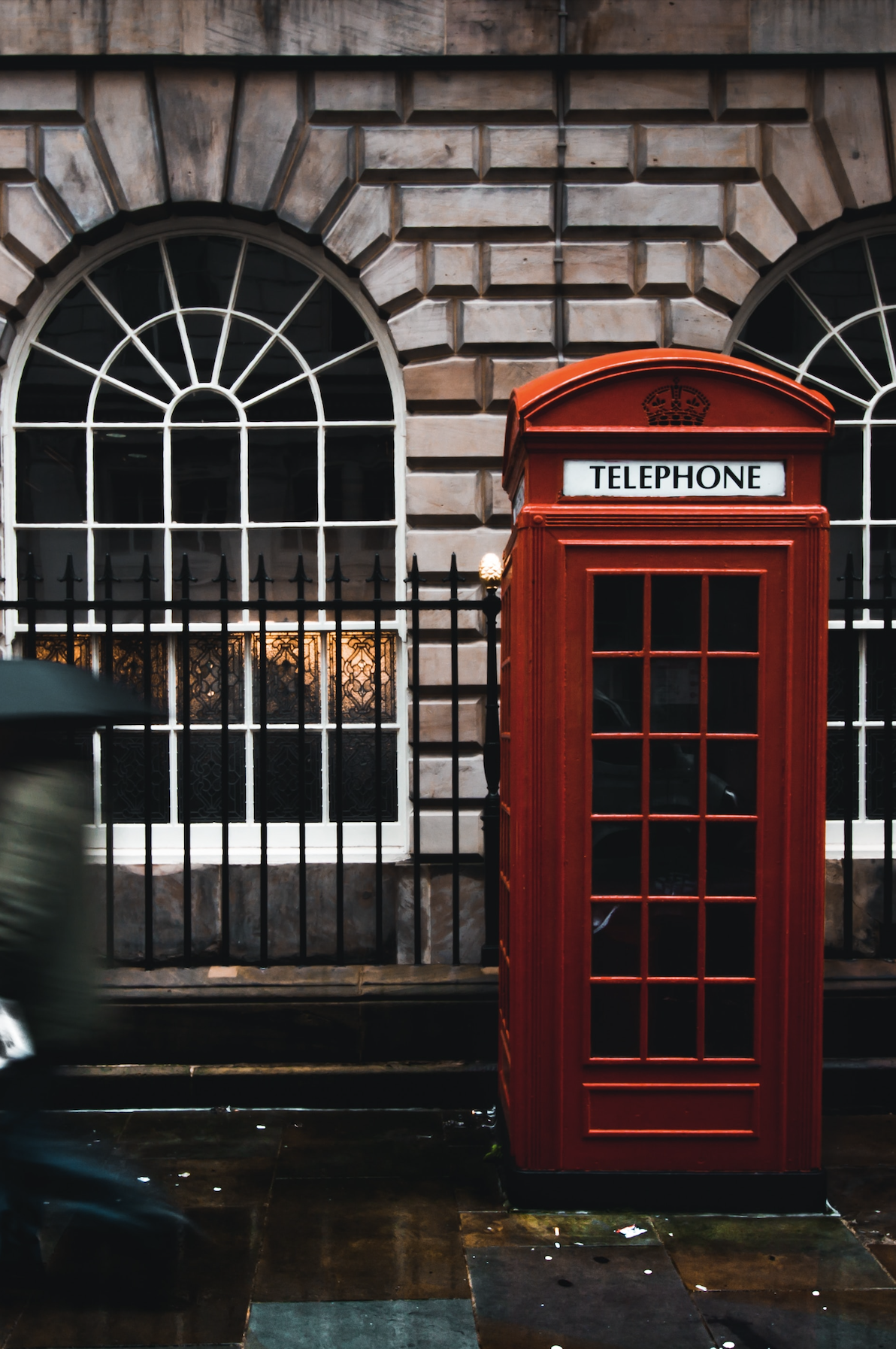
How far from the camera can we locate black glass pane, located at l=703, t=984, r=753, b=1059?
3859 millimetres

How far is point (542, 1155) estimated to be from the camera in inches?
152

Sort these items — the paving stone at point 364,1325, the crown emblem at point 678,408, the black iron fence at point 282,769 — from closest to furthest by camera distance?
the paving stone at point 364,1325
the crown emblem at point 678,408
the black iron fence at point 282,769

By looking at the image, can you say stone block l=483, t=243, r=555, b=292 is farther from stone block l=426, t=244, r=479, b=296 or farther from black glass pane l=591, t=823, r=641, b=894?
black glass pane l=591, t=823, r=641, b=894

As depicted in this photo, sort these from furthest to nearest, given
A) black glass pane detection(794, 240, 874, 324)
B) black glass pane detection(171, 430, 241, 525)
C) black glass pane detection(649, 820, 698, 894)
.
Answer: black glass pane detection(794, 240, 874, 324) → black glass pane detection(171, 430, 241, 525) → black glass pane detection(649, 820, 698, 894)

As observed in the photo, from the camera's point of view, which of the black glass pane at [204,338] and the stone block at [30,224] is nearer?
the stone block at [30,224]

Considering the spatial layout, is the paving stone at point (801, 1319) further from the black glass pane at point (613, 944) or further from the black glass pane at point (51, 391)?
the black glass pane at point (51, 391)

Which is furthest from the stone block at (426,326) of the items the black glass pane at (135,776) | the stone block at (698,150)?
the black glass pane at (135,776)

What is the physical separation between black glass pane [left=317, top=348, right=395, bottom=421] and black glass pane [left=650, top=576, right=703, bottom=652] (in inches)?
139

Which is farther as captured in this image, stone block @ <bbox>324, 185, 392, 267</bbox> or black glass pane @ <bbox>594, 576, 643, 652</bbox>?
stone block @ <bbox>324, 185, 392, 267</bbox>

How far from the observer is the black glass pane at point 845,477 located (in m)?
6.90

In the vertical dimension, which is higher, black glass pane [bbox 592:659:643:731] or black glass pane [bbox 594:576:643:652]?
black glass pane [bbox 594:576:643:652]

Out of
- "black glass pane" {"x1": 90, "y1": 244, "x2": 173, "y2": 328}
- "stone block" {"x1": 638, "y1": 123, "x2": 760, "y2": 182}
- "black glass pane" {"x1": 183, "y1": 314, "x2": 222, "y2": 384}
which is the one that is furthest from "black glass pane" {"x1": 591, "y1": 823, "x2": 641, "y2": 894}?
"black glass pane" {"x1": 90, "y1": 244, "x2": 173, "y2": 328}

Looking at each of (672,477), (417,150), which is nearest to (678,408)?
(672,477)

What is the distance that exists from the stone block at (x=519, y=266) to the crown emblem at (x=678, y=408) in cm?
319
